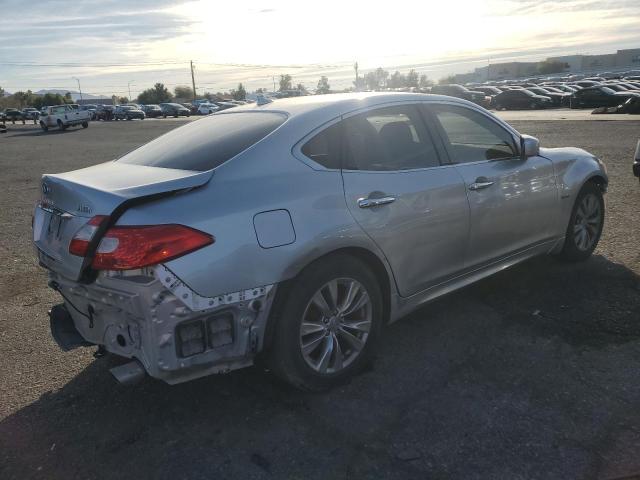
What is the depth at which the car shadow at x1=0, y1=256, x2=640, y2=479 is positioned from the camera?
275 centimetres

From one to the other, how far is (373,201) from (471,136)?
155cm

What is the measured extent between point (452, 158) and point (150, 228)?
228cm

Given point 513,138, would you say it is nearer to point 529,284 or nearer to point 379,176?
point 529,284

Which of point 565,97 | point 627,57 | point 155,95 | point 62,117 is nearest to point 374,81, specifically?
point 565,97

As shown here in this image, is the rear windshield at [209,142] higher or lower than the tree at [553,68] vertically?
lower

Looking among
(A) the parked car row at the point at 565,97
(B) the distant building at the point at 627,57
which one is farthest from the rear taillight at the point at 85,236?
(B) the distant building at the point at 627,57

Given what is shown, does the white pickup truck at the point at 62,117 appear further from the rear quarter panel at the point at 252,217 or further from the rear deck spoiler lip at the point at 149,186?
the rear quarter panel at the point at 252,217

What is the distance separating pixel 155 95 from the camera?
117125mm

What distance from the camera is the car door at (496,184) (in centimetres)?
409

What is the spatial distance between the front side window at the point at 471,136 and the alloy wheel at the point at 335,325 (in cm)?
138

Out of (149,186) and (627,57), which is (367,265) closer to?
(149,186)

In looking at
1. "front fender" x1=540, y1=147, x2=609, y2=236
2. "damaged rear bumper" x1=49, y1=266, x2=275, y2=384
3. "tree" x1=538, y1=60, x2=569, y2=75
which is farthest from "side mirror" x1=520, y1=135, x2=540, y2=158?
"tree" x1=538, y1=60, x2=569, y2=75

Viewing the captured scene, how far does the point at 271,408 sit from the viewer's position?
327cm

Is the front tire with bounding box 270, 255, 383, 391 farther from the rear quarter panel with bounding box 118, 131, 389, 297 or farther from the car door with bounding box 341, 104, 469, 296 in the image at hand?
the car door with bounding box 341, 104, 469, 296
